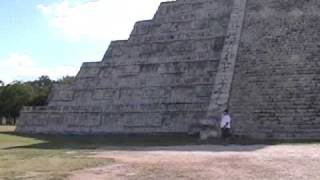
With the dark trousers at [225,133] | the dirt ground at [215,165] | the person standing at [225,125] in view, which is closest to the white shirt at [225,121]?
the person standing at [225,125]

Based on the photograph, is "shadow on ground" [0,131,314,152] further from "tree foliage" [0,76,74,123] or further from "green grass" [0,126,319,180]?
"tree foliage" [0,76,74,123]

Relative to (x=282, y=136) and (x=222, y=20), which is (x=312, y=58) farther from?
(x=222, y=20)

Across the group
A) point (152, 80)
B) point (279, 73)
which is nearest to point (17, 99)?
point (152, 80)

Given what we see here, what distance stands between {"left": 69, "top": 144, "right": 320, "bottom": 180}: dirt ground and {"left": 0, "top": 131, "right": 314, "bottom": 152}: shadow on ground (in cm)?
115

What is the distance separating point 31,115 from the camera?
84.6ft

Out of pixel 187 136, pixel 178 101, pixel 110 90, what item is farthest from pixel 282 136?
pixel 110 90

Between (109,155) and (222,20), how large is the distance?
476 inches

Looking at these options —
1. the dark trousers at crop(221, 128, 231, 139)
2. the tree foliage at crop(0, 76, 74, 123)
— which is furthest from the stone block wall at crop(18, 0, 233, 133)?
the tree foliage at crop(0, 76, 74, 123)

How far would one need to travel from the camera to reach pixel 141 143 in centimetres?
1894

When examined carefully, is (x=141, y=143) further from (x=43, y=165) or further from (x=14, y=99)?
(x=14, y=99)

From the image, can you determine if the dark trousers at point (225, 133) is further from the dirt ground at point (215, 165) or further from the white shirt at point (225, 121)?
the dirt ground at point (215, 165)

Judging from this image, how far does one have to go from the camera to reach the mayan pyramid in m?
19.2

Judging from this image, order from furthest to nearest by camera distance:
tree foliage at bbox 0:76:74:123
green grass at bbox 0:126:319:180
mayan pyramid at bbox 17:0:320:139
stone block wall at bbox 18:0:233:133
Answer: tree foliage at bbox 0:76:74:123, stone block wall at bbox 18:0:233:133, mayan pyramid at bbox 17:0:320:139, green grass at bbox 0:126:319:180

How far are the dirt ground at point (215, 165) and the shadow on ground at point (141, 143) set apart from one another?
1150mm
